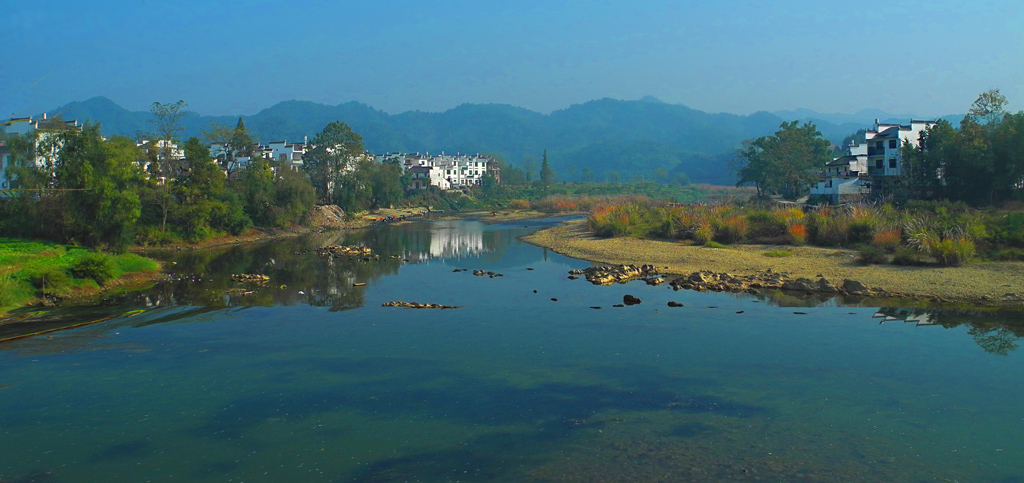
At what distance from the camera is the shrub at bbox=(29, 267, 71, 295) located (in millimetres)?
23031

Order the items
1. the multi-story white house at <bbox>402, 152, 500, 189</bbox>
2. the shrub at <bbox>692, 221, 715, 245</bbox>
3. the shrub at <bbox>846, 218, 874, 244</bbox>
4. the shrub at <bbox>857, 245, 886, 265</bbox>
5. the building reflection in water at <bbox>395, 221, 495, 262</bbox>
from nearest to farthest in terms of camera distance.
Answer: the shrub at <bbox>857, 245, 886, 265</bbox> → the shrub at <bbox>846, 218, 874, 244</bbox> → the shrub at <bbox>692, 221, 715, 245</bbox> → the building reflection in water at <bbox>395, 221, 495, 262</bbox> → the multi-story white house at <bbox>402, 152, 500, 189</bbox>

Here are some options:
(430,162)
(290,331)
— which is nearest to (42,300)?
(290,331)

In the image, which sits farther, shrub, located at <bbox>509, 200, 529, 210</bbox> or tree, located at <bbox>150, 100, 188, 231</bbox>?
shrub, located at <bbox>509, 200, 529, 210</bbox>

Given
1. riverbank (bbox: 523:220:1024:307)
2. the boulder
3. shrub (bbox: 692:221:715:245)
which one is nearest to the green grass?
the boulder

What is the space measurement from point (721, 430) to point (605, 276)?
16.7m

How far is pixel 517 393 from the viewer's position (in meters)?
13.3

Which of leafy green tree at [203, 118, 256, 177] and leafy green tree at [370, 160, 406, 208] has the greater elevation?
leafy green tree at [203, 118, 256, 177]

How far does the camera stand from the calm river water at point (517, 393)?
10266mm

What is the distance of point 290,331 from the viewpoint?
19.0m

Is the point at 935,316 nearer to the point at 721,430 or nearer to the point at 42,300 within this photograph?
the point at 721,430

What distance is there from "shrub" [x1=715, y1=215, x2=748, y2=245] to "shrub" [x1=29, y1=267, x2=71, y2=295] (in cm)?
3095

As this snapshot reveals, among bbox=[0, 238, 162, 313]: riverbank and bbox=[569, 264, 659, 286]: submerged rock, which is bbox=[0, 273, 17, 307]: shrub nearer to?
bbox=[0, 238, 162, 313]: riverbank

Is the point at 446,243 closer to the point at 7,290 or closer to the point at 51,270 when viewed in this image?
the point at 51,270

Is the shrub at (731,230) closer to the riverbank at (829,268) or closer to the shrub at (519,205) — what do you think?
the riverbank at (829,268)
